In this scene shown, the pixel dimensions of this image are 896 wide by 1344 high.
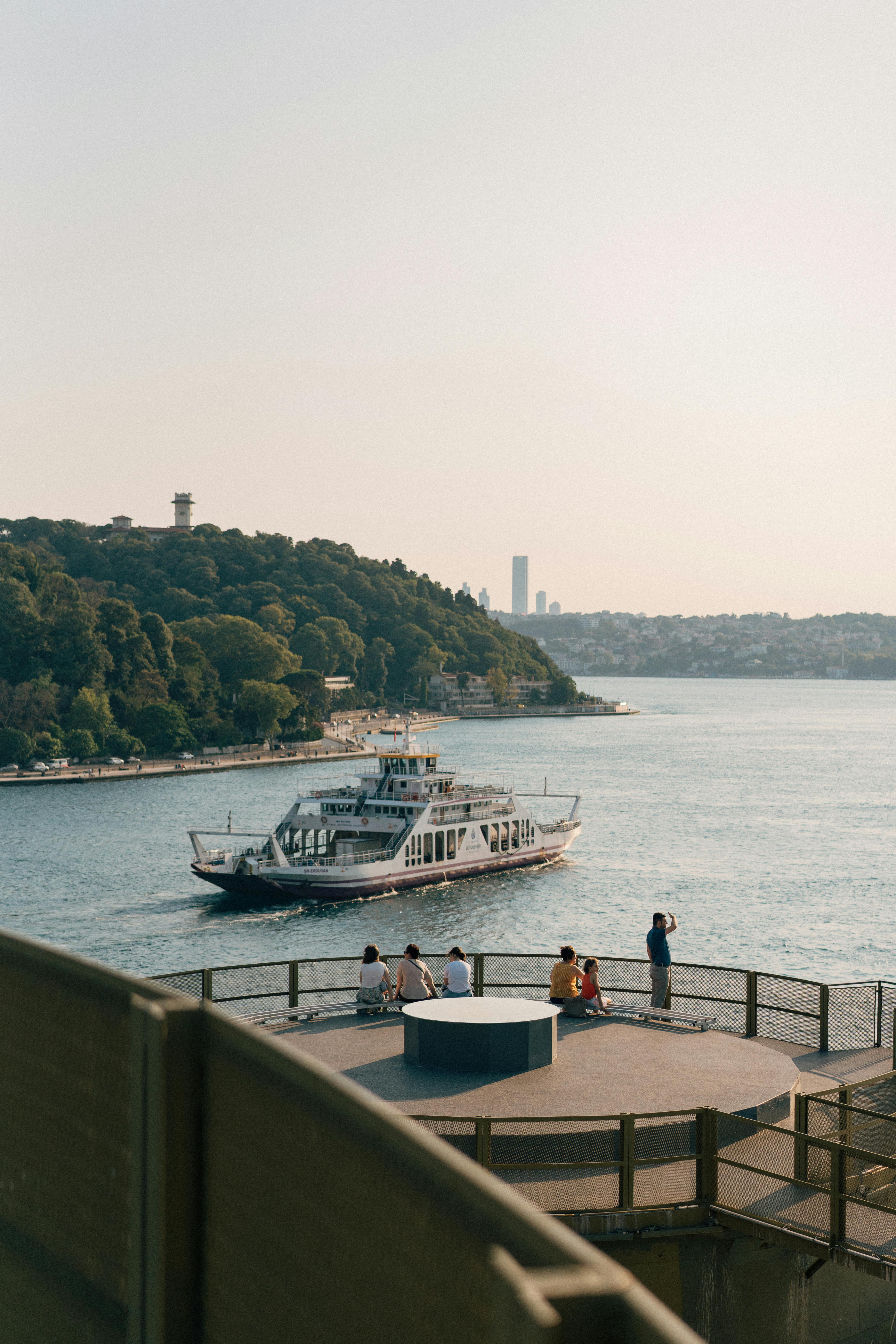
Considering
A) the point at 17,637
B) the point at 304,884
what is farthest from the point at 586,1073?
the point at 17,637

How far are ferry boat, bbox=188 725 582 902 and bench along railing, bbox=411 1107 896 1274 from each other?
122 ft

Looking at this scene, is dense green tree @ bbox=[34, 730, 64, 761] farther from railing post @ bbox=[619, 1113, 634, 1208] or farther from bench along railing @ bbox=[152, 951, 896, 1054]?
railing post @ bbox=[619, 1113, 634, 1208]

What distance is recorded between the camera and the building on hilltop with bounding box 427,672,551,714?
183 meters

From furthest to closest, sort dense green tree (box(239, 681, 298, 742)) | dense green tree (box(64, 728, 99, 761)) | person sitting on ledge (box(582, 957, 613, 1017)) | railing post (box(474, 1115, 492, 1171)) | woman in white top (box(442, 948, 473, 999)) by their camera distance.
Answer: dense green tree (box(239, 681, 298, 742))
dense green tree (box(64, 728, 99, 761))
person sitting on ledge (box(582, 957, 613, 1017))
woman in white top (box(442, 948, 473, 999))
railing post (box(474, 1115, 492, 1171))

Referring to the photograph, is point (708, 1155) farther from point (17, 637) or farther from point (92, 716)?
point (17, 637)

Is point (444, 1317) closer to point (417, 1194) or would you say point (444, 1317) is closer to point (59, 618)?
point (417, 1194)

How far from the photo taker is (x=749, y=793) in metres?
77.6

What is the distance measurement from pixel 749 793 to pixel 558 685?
117571 millimetres

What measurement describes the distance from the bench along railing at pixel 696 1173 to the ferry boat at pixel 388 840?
1465 inches

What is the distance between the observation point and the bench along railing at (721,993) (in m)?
12.9

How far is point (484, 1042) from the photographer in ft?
35.3

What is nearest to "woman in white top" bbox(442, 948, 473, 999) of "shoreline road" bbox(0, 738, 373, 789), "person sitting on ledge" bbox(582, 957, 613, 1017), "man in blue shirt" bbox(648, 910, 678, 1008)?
"person sitting on ledge" bbox(582, 957, 613, 1017)

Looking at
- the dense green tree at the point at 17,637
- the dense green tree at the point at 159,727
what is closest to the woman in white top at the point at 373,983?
the dense green tree at the point at 159,727

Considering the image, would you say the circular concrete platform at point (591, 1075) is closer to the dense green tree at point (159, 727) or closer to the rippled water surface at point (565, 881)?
the rippled water surface at point (565, 881)
